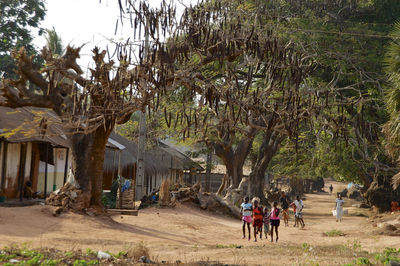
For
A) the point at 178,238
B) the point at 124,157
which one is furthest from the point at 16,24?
the point at 178,238

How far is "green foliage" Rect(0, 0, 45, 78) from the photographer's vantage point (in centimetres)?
3506

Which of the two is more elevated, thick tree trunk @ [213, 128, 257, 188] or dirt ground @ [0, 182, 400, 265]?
thick tree trunk @ [213, 128, 257, 188]

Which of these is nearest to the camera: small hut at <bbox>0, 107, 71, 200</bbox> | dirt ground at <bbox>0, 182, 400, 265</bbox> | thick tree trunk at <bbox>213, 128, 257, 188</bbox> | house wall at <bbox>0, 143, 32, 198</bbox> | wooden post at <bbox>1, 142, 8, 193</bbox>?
dirt ground at <bbox>0, 182, 400, 265</bbox>

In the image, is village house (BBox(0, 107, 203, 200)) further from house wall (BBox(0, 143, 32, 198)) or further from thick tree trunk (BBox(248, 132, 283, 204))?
thick tree trunk (BBox(248, 132, 283, 204))

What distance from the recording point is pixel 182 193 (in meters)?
25.7

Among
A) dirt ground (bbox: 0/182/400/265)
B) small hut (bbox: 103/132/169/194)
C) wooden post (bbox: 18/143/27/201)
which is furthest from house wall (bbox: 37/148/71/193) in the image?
dirt ground (bbox: 0/182/400/265)

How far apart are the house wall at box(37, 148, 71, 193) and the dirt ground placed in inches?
206

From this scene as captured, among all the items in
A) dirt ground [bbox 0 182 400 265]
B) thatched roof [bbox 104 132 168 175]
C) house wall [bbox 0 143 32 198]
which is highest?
thatched roof [bbox 104 132 168 175]

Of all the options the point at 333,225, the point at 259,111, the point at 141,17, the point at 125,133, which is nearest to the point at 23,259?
the point at 141,17

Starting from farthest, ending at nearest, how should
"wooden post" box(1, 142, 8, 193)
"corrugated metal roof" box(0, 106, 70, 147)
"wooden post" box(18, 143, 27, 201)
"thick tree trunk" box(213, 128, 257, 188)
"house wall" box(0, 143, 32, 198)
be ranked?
"thick tree trunk" box(213, 128, 257, 188)
"wooden post" box(18, 143, 27, 201)
"house wall" box(0, 143, 32, 198)
"wooden post" box(1, 142, 8, 193)
"corrugated metal roof" box(0, 106, 70, 147)

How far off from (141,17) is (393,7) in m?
16.1

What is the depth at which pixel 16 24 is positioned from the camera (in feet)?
117

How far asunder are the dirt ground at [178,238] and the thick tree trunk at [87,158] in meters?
1.06

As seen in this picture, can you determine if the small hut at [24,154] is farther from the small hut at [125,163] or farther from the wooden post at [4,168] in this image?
the small hut at [125,163]
